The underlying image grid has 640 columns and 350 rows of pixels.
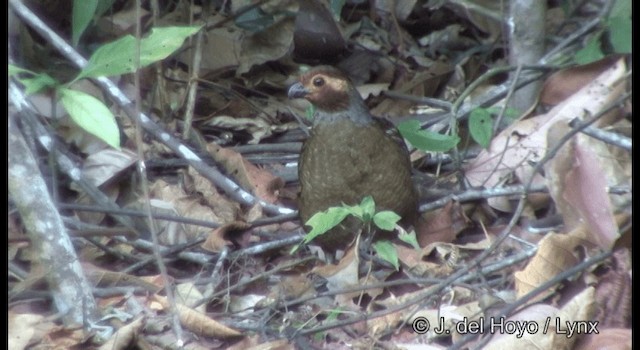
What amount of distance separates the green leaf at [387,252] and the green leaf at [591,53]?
0.97 meters

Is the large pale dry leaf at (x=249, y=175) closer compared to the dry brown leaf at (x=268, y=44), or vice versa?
the large pale dry leaf at (x=249, y=175)

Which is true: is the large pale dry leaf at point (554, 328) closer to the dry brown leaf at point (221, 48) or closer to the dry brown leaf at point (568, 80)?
the dry brown leaf at point (568, 80)

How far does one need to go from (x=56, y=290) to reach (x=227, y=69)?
2283mm

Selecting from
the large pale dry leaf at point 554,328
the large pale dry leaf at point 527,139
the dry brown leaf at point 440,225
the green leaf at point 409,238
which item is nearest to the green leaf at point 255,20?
the large pale dry leaf at point 527,139

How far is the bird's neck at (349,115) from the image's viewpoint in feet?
13.6

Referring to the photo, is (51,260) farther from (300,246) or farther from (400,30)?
(400,30)

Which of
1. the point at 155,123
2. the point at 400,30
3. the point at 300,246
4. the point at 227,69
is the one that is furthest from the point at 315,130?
the point at 400,30

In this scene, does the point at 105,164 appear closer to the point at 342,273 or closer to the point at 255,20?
the point at 342,273

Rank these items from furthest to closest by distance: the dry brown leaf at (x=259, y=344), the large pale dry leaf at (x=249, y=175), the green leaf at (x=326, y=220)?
the large pale dry leaf at (x=249, y=175)
the green leaf at (x=326, y=220)
the dry brown leaf at (x=259, y=344)

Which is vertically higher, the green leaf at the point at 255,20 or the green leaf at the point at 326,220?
the green leaf at the point at 255,20

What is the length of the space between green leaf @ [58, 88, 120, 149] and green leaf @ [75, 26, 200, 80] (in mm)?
125

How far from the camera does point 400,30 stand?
5664 mm

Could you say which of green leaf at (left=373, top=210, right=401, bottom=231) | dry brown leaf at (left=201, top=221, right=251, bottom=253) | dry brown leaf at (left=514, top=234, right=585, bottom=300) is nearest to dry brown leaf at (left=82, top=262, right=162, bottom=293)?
dry brown leaf at (left=201, top=221, right=251, bottom=253)

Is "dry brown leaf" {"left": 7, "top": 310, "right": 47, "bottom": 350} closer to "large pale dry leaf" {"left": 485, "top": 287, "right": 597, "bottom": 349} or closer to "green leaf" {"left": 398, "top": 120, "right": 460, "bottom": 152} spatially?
"large pale dry leaf" {"left": 485, "top": 287, "right": 597, "bottom": 349}
